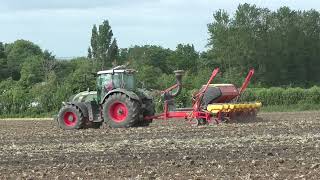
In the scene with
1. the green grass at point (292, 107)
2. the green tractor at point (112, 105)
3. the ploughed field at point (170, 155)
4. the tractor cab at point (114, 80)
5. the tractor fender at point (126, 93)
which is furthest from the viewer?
the green grass at point (292, 107)

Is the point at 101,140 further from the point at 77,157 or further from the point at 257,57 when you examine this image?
the point at 257,57

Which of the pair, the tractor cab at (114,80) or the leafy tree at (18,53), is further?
the leafy tree at (18,53)

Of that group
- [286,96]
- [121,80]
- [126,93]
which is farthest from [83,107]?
[286,96]

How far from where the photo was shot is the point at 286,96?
50.0 meters

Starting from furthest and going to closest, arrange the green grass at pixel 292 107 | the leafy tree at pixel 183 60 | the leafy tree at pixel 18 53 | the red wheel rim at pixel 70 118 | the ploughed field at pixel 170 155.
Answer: the leafy tree at pixel 18 53, the leafy tree at pixel 183 60, the green grass at pixel 292 107, the red wheel rim at pixel 70 118, the ploughed field at pixel 170 155

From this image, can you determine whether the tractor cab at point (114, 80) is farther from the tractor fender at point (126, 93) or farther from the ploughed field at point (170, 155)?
the ploughed field at point (170, 155)

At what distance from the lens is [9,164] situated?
11.7 meters

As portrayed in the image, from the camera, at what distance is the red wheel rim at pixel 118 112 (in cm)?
2147

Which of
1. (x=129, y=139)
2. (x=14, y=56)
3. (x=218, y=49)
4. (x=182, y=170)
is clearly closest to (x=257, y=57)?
(x=218, y=49)

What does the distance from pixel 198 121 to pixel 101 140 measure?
5.88 m

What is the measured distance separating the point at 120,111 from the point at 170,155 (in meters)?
9.45

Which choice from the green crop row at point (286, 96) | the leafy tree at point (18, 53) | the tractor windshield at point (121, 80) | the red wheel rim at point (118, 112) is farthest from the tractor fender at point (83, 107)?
the leafy tree at point (18, 53)

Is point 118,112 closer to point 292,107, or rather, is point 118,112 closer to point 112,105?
point 112,105

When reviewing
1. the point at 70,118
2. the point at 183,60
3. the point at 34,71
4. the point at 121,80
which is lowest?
the point at 70,118
